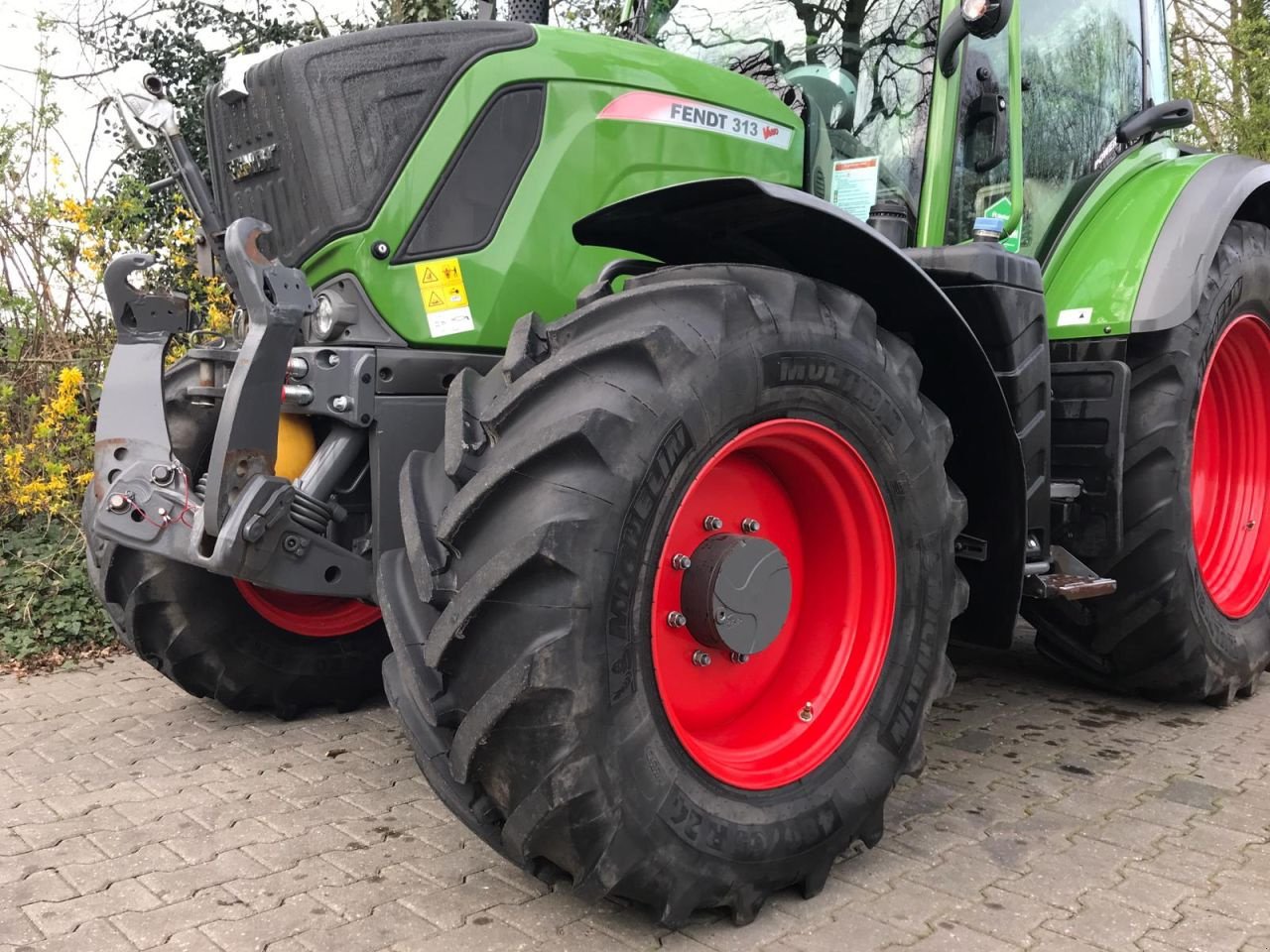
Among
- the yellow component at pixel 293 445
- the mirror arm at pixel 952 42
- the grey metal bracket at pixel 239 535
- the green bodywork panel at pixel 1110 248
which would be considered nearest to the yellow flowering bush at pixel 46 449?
the grey metal bracket at pixel 239 535

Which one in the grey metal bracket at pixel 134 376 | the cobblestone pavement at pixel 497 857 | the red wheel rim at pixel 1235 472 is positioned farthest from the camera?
the red wheel rim at pixel 1235 472

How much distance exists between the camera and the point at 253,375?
7.87 feet

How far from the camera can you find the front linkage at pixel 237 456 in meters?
2.40

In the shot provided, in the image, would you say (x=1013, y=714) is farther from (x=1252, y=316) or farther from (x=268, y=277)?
(x=268, y=277)

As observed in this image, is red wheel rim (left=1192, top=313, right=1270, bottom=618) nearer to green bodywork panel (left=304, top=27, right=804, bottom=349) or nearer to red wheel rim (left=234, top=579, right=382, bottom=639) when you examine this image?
green bodywork panel (left=304, top=27, right=804, bottom=349)

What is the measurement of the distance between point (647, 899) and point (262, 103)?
2.09 m

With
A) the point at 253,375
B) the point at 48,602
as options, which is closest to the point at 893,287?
the point at 253,375

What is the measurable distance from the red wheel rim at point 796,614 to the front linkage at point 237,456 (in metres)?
0.83

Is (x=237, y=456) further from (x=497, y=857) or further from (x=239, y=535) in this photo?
(x=497, y=857)

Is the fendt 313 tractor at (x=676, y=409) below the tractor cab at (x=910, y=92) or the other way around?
below

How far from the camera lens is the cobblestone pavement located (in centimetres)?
217

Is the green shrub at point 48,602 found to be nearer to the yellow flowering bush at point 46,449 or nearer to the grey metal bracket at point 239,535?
the yellow flowering bush at point 46,449

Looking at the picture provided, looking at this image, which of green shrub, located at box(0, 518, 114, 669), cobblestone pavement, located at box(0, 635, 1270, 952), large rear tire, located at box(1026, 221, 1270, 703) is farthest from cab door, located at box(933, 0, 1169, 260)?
green shrub, located at box(0, 518, 114, 669)

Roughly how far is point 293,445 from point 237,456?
0.24 m
